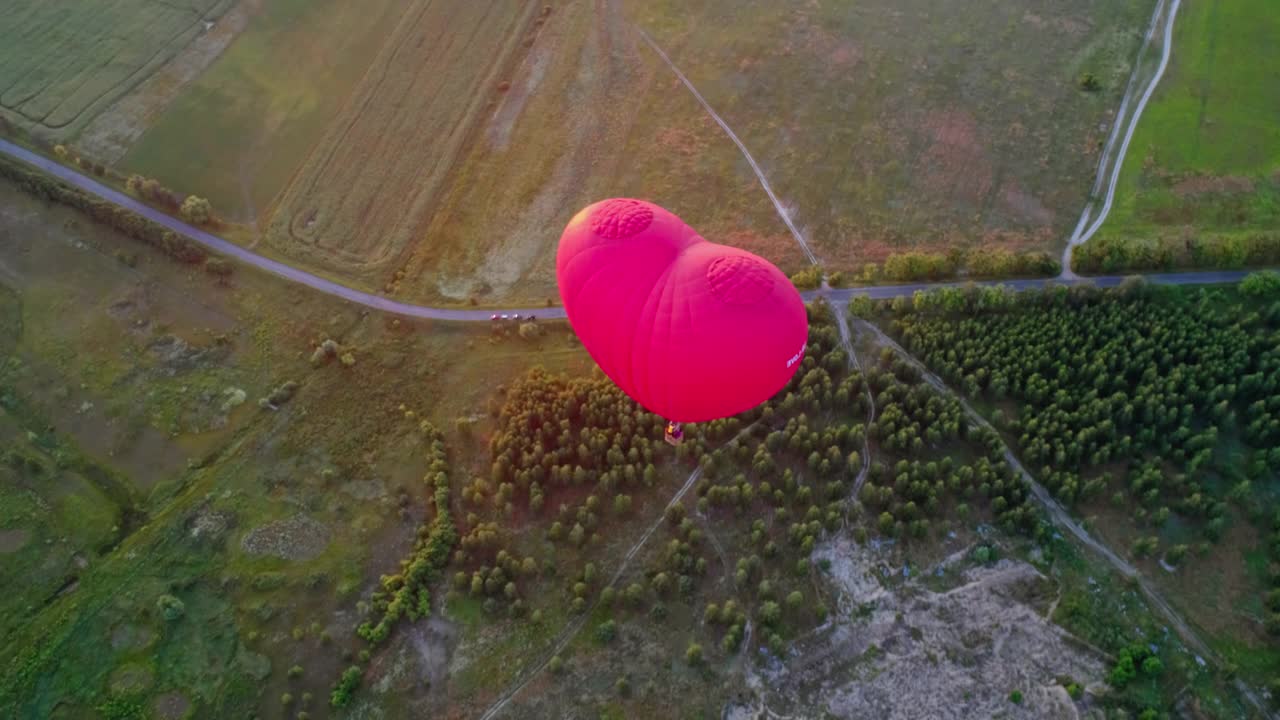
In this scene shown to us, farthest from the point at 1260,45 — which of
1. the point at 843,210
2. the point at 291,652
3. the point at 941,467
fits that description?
the point at 291,652

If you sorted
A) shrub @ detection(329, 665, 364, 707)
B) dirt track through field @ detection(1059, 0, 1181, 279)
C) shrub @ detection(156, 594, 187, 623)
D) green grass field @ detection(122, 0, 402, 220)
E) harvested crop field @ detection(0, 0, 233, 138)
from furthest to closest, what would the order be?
harvested crop field @ detection(0, 0, 233, 138) < green grass field @ detection(122, 0, 402, 220) < dirt track through field @ detection(1059, 0, 1181, 279) < shrub @ detection(156, 594, 187, 623) < shrub @ detection(329, 665, 364, 707)

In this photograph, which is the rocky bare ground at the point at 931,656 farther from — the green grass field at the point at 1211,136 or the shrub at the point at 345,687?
the green grass field at the point at 1211,136

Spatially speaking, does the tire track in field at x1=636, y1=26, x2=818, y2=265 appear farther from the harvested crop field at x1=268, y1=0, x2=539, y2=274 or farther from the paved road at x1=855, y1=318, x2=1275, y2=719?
the harvested crop field at x1=268, y1=0, x2=539, y2=274

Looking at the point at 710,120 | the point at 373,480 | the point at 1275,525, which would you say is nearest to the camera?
the point at 1275,525

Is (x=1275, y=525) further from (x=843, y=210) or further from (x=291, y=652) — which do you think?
(x=291, y=652)

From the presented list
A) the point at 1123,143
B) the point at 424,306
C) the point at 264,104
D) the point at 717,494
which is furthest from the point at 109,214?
the point at 1123,143

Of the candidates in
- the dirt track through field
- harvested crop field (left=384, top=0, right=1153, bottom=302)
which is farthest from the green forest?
harvested crop field (left=384, top=0, right=1153, bottom=302)

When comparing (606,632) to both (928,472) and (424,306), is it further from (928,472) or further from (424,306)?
(424,306)
